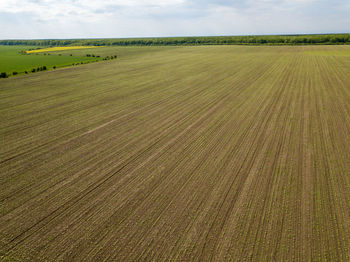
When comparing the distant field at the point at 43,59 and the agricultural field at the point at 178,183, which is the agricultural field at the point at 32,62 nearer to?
the distant field at the point at 43,59

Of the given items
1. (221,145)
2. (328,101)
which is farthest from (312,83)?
(221,145)

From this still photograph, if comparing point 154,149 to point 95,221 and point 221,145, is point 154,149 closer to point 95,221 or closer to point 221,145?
point 221,145

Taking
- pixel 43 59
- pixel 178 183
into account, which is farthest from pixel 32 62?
pixel 178 183

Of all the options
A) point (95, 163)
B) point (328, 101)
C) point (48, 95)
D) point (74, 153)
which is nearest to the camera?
point (95, 163)

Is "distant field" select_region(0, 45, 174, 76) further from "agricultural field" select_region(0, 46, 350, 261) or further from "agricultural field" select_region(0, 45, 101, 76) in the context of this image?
"agricultural field" select_region(0, 46, 350, 261)

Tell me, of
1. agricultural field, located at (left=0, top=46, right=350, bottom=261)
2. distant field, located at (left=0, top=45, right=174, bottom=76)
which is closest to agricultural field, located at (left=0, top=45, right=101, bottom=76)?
distant field, located at (left=0, top=45, right=174, bottom=76)

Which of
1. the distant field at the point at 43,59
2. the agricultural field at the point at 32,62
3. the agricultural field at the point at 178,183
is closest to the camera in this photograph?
the agricultural field at the point at 178,183

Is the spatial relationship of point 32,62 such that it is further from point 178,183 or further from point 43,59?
point 178,183

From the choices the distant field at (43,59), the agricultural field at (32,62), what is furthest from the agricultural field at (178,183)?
the distant field at (43,59)

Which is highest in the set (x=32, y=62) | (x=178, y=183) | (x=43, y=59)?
(x=43, y=59)
